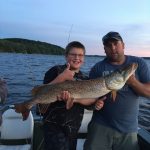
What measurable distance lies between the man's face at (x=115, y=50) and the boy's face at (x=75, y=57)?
380 mm

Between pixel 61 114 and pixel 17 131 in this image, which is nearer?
pixel 61 114

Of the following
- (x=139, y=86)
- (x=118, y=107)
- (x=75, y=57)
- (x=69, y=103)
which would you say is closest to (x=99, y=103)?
(x=118, y=107)

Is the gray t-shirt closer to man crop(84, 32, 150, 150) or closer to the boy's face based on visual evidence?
man crop(84, 32, 150, 150)

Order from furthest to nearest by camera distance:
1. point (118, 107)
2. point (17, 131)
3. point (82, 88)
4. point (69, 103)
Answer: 1. point (17, 131)
2. point (118, 107)
3. point (82, 88)
4. point (69, 103)

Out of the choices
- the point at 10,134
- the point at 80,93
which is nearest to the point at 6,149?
the point at 10,134

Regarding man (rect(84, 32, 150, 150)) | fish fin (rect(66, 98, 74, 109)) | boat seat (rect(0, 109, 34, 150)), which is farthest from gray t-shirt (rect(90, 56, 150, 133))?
boat seat (rect(0, 109, 34, 150))

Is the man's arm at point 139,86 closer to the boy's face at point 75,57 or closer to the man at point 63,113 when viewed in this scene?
the man at point 63,113

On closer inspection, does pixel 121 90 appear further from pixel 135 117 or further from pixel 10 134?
pixel 10 134

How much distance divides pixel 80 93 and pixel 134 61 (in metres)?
0.87

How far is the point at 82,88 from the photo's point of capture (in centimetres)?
452

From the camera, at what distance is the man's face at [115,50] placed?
4.64 m

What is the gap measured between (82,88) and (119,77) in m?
0.51

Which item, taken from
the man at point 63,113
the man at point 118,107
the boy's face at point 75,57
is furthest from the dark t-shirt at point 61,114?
the man at point 118,107

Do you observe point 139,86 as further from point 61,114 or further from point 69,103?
point 61,114
